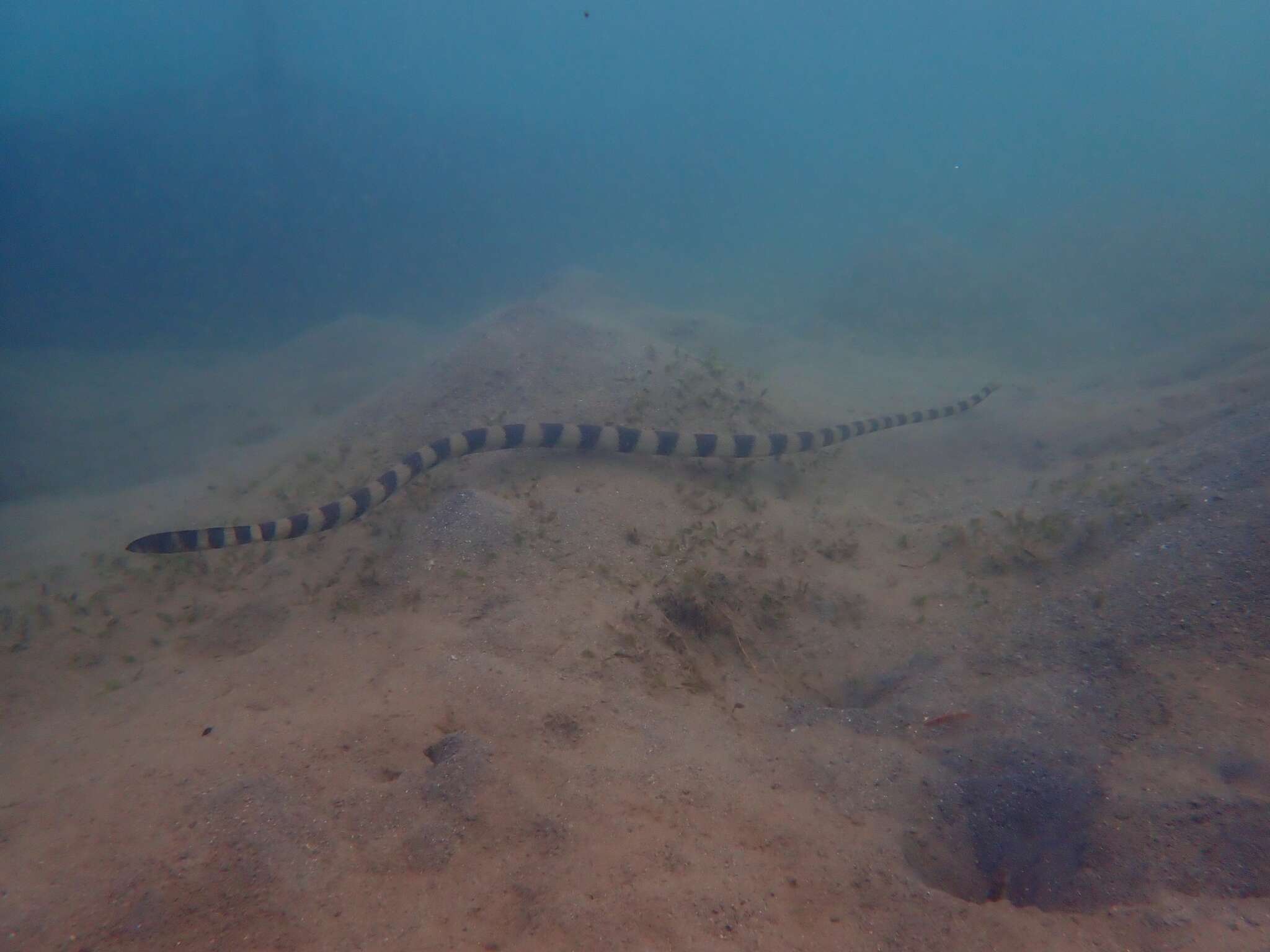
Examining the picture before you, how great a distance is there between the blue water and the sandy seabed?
12.2 meters

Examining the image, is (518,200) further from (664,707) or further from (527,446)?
(664,707)

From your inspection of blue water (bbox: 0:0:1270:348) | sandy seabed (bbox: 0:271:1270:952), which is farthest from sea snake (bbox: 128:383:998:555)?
blue water (bbox: 0:0:1270:348)

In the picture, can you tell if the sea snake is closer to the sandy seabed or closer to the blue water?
the sandy seabed

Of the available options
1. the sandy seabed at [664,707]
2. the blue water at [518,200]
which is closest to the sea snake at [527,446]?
the sandy seabed at [664,707]

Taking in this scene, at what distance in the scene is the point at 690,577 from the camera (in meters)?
3.95

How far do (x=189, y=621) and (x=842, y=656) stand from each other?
174 inches

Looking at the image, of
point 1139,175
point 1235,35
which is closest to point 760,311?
point 1139,175

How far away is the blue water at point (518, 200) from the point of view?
17219mm

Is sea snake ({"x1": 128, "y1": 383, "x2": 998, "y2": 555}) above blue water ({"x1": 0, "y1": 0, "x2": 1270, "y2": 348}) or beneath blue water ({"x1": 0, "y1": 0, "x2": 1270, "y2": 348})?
beneath

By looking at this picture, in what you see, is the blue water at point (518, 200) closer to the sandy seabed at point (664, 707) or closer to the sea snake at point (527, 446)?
the sea snake at point (527, 446)

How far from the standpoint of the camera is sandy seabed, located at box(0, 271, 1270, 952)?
2.04 m

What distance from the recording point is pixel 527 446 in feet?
19.6

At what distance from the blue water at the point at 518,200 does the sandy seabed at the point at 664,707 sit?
12.2m

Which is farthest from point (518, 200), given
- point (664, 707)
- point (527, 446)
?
point (664, 707)
